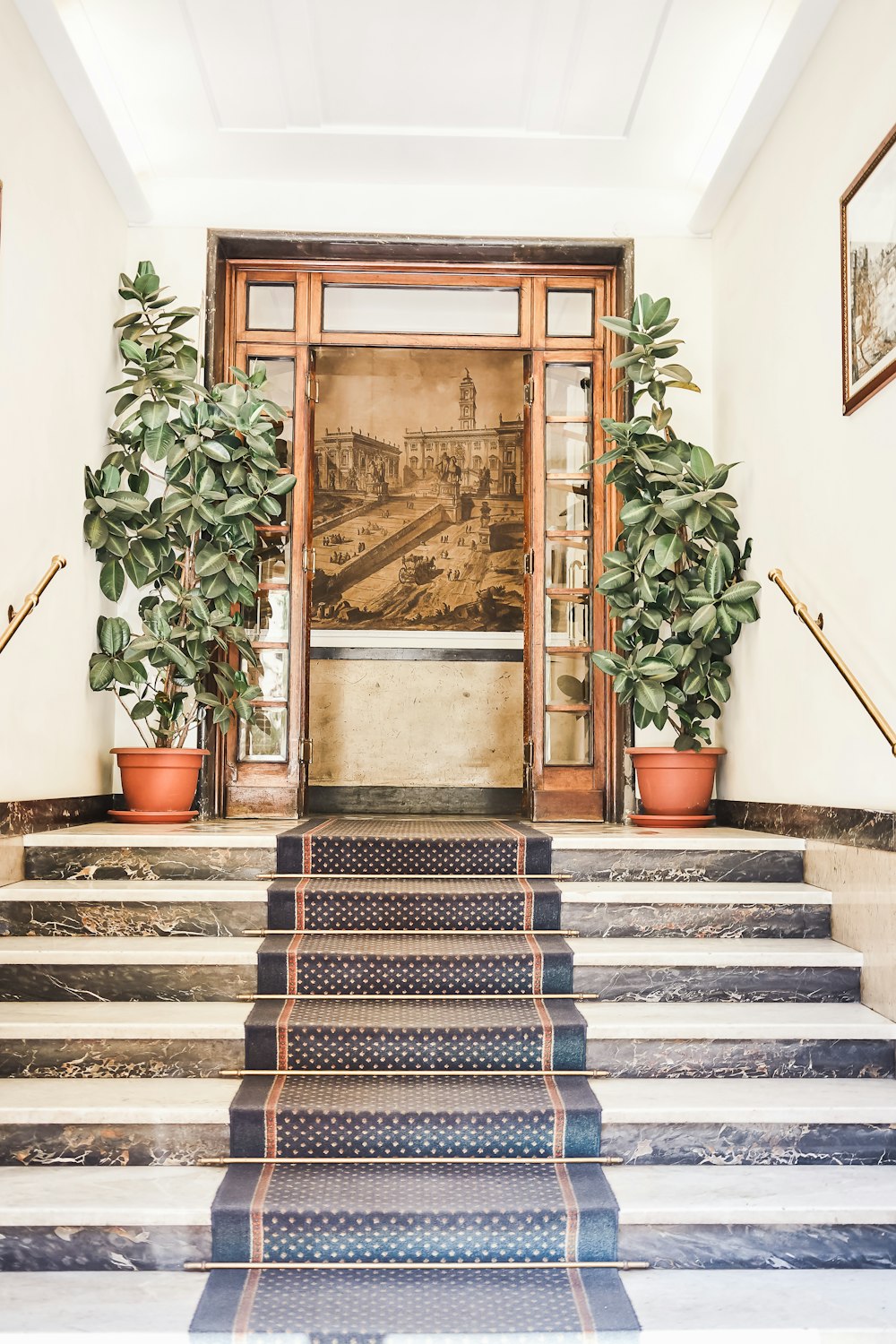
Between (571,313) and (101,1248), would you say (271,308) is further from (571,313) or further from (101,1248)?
(101,1248)

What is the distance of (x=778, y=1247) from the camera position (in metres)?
2.74

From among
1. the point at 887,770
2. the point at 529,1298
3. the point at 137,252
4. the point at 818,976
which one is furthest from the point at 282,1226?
the point at 137,252

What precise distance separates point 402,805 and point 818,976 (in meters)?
4.67

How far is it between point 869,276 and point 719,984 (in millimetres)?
2322

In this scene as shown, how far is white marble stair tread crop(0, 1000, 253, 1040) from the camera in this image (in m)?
3.32

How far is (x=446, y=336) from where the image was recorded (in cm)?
610

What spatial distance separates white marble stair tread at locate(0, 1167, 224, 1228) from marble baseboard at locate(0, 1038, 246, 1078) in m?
0.36

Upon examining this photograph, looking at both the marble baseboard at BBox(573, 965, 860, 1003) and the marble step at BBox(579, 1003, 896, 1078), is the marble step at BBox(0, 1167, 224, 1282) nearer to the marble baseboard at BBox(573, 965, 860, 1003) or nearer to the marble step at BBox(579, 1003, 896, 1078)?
the marble step at BBox(579, 1003, 896, 1078)

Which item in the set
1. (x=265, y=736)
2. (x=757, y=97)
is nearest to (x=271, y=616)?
(x=265, y=736)

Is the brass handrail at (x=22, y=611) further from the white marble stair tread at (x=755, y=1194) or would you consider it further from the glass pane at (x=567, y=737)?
the glass pane at (x=567, y=737)

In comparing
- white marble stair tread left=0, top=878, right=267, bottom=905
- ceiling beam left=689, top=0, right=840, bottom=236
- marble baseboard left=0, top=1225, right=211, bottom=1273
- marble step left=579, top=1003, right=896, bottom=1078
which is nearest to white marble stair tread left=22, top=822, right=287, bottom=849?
white marble stair tread left=0, top=878, right=267, bottom=905

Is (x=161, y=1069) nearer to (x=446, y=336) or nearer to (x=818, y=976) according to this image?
(x=818, y=976)

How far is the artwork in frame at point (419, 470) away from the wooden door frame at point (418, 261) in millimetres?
2839

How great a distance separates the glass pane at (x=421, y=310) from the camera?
6.12 meters
